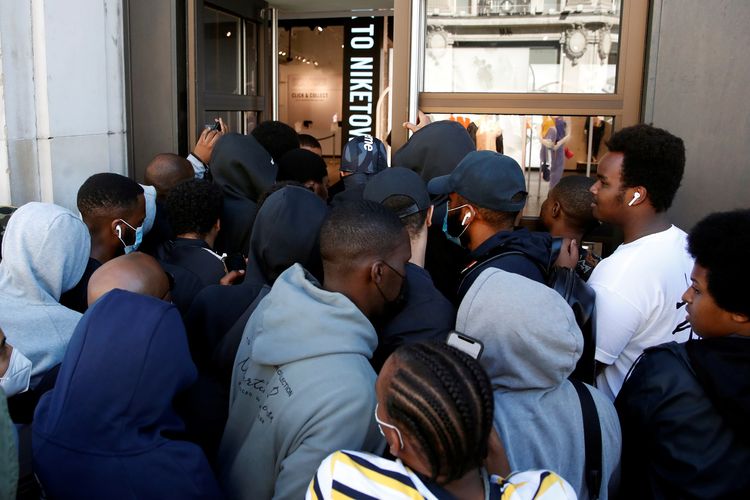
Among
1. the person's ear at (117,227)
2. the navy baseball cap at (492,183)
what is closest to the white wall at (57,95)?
the person's ear at (117,227)

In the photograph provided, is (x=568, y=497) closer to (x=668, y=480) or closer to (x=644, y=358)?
(x=668, y=480)

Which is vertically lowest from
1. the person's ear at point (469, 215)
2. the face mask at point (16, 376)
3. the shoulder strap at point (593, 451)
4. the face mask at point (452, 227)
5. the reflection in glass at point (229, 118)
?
the shoulder strap at point (593, 451)

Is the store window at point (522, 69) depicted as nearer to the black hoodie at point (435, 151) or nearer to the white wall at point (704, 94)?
the white wall at point (704, 94)

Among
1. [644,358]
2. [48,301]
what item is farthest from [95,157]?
[644,358]

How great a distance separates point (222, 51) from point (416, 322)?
3.48 m

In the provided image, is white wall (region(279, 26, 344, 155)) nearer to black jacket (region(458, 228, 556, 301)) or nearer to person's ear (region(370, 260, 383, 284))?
black jacket (region(458, 228, 556, 301))

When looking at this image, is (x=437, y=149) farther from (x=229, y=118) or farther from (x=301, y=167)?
(x=229, y=118)

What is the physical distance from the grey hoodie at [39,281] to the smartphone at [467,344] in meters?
1.39

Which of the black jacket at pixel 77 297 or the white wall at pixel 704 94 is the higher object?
the white wall at pixel 704 94

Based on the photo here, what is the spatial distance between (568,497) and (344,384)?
560 millimetres

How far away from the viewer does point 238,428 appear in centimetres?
180

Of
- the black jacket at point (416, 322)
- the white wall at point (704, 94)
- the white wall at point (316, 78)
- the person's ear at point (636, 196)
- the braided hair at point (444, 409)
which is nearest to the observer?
the braided hair at point (444, 409)

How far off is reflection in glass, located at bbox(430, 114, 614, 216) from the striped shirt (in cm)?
283

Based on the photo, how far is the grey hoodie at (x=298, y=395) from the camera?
1554mm
